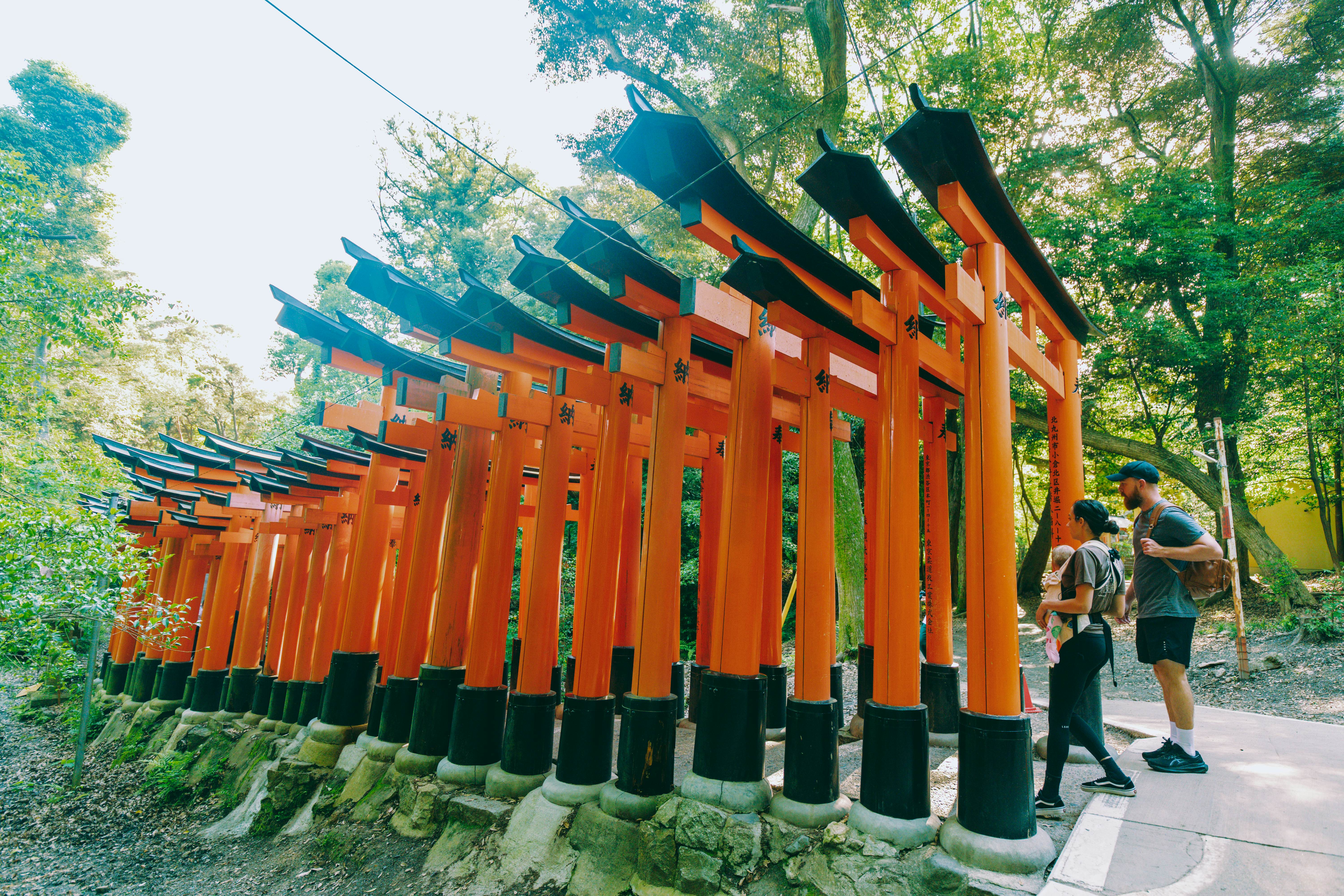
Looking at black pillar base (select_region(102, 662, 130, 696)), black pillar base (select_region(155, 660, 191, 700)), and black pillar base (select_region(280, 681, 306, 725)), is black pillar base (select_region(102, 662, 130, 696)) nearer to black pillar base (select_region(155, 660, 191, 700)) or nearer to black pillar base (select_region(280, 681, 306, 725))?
black pillar base (select_region(155, 660, 191, 700))

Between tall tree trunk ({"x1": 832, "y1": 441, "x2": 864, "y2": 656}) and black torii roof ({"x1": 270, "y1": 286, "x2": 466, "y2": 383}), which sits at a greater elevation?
black torii roof ({"x1": 270, "y1": 286, "x2": 466, "y2": 383})

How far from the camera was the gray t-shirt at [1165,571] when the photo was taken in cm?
402

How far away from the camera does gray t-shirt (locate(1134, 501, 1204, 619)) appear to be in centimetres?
402

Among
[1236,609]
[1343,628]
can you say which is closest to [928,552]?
[1236,609]

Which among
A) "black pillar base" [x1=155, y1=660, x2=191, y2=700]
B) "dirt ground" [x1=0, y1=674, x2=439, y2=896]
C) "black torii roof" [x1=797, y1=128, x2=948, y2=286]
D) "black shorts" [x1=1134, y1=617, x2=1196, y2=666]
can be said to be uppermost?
"black torii roof" [x1=797, y1=128, x2=948, y2=286]

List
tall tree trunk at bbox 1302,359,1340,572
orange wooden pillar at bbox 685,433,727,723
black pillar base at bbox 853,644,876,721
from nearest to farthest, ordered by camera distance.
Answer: black pillar base at bbox 853,644,876,721, orange wooden pillar at bbox 685,433,727,723, tall tree trunk at bbox 1302,359,1340,572

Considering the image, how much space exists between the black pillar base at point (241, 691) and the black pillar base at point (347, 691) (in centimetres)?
377

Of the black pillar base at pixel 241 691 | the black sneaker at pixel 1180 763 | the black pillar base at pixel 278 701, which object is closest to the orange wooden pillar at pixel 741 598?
the black sneaker at pixel 1180 763

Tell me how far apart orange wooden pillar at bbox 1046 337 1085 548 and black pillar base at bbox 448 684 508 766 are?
4.50 m

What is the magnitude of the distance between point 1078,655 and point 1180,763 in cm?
131

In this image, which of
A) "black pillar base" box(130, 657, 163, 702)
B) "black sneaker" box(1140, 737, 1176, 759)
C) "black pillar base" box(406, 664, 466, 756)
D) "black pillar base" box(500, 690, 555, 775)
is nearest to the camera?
"black sneaker" box(1140, 737, 1176, 759)

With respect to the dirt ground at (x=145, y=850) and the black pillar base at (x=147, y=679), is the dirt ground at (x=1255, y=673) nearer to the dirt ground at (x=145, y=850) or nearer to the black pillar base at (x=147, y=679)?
the dirt ground at (x=145, y=850)

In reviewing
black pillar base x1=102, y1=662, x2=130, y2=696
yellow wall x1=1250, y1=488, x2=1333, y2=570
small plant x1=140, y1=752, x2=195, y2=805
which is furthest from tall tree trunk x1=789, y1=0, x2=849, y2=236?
black pillar base x1=102, y1=662, x2=130, y2=696

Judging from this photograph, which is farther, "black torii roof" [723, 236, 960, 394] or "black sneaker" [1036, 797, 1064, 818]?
"black torii roof" [723, 236, 960, 394]
